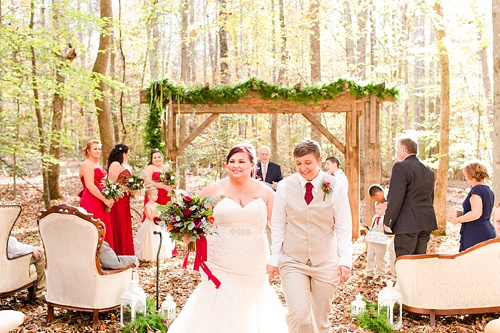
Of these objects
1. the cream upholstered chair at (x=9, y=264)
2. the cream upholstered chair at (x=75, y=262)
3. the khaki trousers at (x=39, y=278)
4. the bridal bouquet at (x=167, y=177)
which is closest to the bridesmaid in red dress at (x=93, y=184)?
the khaki trousers at (x=39, y=278)

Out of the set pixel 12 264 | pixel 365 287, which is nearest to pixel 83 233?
pixel 12 264

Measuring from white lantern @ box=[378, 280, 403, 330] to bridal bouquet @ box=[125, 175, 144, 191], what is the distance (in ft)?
13.9

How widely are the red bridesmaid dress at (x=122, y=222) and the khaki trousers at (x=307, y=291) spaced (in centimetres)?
441

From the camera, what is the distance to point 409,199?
5.45 metres

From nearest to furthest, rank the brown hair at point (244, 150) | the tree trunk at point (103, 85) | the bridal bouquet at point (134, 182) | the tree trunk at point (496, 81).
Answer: the brown hair at point (244, 150) < the tree trunk at point (496, 81) < the bridal bouquet at point (134, 182) < the tree trunk at point (103, 85)

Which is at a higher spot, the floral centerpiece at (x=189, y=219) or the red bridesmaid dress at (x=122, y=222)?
the floral centerpiece at (x=189, y=219)

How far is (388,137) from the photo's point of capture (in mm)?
28641

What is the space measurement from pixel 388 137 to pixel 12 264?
2615 cm

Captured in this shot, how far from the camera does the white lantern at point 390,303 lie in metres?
4.85

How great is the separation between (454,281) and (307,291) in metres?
2.11

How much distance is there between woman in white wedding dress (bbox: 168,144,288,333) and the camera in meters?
4.27

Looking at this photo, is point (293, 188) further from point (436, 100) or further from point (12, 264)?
point (436, 100)

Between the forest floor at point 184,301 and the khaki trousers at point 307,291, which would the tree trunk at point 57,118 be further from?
the khaki trousers at point 307,291

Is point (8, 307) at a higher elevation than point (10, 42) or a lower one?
lower
